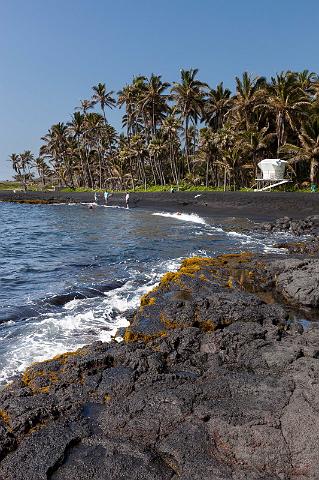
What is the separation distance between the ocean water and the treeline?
19.3 m

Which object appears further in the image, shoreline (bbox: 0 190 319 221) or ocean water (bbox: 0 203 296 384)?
shoreline (bbox: 0 190 319 221)

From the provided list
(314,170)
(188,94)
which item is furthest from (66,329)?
(188,94)

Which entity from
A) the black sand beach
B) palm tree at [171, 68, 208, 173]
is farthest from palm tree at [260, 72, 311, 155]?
the black sand beach

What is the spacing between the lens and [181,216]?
4312 centimetres

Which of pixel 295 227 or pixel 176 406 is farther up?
pixel 176 406

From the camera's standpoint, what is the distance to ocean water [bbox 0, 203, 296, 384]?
9.44m

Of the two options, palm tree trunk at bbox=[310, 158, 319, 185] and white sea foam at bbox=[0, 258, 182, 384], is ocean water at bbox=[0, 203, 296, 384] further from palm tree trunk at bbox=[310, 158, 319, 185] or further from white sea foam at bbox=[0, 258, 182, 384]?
palm tree trunk at bbox=[310, 158, 319, 185]

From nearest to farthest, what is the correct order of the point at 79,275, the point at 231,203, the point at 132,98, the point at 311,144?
the point at 79,275 < the point at 311,144 < the point at 231,203 < the point at 132,98

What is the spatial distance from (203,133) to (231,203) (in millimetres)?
16482

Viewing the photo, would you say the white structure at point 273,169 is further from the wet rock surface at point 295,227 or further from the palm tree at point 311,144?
the wet rock surface at point 295,227

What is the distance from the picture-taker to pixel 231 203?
42.7 m

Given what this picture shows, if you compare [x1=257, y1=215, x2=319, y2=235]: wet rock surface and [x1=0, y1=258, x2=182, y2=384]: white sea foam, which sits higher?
[x1=0, y1=258, x2=182, y2=384]: white sea foam

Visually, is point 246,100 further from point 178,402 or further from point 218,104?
point 178,402

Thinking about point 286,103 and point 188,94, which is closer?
point 286,103
